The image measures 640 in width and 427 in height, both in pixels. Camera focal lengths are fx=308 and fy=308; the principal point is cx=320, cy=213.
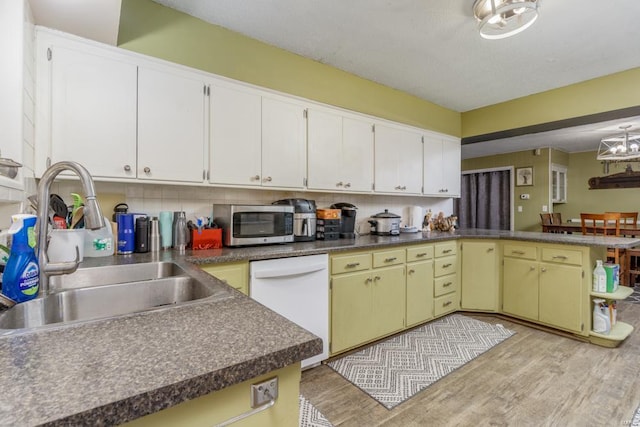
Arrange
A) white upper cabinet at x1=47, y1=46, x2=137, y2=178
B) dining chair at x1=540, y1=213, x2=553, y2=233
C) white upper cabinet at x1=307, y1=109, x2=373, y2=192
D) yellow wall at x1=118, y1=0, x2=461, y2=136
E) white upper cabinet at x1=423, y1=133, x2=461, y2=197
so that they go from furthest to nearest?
dining chair at x1=540, y1=213, x2=553, y2=233, white upper cabinet at x1=423, y1=133, x2=461, y2=197, white upper cabinet at x1=307, y1=109, x2=373, y2=192, yellow wall at x1=118, y1=0, x2=461, y2=136, white upper cabinet at x1=47, y1=46, x2=137, y2=178

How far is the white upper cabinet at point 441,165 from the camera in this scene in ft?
12.0

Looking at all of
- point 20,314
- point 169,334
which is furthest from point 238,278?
point 169,334

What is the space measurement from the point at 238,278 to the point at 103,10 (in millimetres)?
1557

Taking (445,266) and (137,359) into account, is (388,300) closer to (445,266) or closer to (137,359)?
(445,266)

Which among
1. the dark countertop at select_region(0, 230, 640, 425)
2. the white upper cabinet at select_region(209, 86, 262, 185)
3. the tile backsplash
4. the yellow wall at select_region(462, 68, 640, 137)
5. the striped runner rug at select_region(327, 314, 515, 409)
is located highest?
the yellow wall at select_region(462, 68, 640, 137)

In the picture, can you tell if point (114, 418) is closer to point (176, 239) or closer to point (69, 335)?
point (69, 335)

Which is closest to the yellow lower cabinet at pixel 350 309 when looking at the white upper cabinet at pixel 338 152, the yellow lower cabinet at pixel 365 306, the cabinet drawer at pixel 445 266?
the yellow lower cabinet at pixel 365 306

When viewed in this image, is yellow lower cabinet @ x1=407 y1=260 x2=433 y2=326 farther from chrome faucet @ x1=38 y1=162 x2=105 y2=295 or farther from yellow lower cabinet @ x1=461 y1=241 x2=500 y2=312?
chrome faucet @ x1=38 y1=162 x2=105 y2=295

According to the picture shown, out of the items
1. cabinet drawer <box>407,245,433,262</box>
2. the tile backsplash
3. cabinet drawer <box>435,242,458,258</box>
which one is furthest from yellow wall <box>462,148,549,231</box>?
the tile backsplash

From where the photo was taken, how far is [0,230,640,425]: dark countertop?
46 cm

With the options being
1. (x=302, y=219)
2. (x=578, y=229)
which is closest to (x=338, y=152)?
(x=302, y=219)

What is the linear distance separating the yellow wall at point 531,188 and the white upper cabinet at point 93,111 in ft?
22.1

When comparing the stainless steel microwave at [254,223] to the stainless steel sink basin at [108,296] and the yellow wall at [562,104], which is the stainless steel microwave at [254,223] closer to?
the stainless steel sink basin at [108,296]

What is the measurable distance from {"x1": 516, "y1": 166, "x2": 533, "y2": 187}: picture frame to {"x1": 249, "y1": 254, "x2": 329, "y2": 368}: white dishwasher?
222 inches
